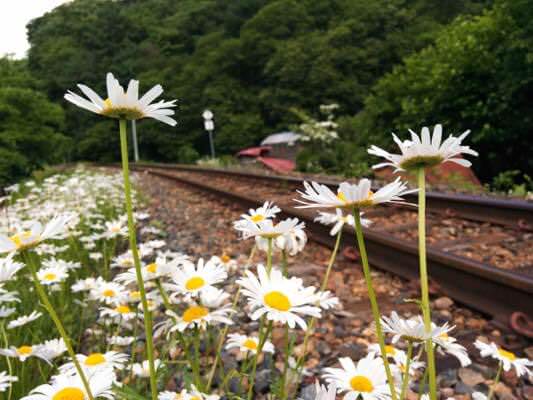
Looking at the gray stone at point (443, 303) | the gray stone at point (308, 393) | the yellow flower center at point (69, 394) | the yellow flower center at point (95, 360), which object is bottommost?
the gray stone at point (443, 303)

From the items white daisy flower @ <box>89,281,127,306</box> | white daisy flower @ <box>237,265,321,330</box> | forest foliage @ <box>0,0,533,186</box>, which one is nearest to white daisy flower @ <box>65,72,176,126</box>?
white daisy flower @ <box>237,265,321,330</box>

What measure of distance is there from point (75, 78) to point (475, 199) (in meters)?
52.1

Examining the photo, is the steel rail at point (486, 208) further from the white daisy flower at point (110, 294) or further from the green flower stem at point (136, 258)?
the green flower stem at point (136, 258)

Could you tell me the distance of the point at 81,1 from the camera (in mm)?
61938

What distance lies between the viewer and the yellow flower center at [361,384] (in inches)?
33.4

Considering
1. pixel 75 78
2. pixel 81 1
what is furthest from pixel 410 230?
pixel 81 1

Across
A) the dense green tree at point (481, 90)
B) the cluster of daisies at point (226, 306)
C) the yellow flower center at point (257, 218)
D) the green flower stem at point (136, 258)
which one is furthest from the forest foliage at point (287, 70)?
the green flower stem at point (136, 258)

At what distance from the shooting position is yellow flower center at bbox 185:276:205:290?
102 centimetres

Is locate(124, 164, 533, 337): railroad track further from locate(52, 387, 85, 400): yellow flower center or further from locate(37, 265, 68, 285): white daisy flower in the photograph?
locate(37, 265, 68, 285): white daisy flower

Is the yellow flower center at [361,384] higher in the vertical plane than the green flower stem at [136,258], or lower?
lower

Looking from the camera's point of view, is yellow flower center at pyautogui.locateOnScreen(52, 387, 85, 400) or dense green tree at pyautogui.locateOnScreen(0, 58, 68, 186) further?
dense green tree at pyautogui.locateOnScreen(0, 58, 68, 186)

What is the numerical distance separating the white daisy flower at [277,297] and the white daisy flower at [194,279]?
0.19 meters

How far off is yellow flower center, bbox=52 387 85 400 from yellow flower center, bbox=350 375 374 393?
522 mm

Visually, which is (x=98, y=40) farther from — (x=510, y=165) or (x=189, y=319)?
(x=189, y=319)
